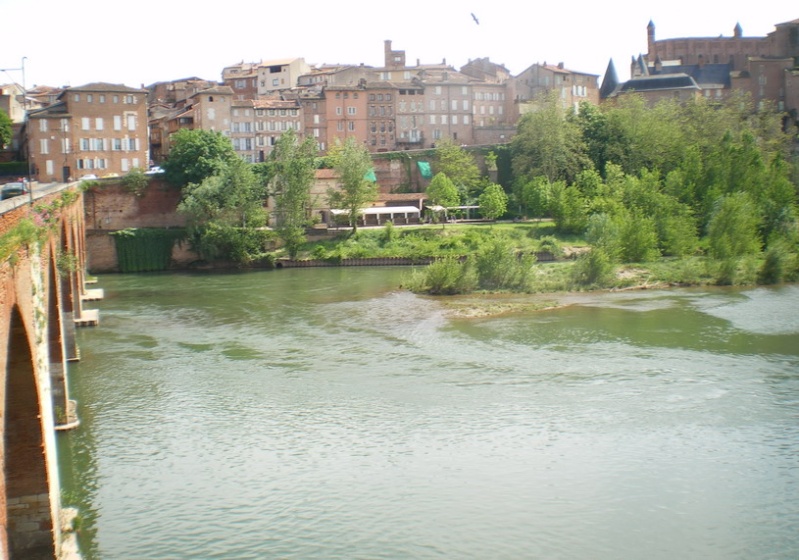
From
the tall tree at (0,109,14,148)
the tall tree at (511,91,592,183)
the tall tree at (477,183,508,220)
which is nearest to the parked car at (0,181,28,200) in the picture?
the tall tree at (0,109,14,148)

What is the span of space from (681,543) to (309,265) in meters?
35.0

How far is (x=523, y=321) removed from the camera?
29.5 meters

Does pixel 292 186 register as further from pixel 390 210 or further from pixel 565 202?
pixel 565 202

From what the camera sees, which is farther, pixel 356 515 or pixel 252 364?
pixel 252 364

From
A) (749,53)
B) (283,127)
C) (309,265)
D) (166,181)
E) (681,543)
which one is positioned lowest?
(681,543)

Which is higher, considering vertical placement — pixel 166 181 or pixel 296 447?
pixel 166 181

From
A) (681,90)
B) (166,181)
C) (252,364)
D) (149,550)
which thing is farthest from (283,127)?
(149,550)

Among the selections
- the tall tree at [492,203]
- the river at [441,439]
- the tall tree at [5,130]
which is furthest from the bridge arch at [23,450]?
the tall tree at [5,130]

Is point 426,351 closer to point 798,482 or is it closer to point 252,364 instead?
point 252,364

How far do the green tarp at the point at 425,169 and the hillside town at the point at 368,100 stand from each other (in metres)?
7.25

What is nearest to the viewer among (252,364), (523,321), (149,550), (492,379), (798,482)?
(149,550)

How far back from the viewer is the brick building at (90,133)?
1977 inches

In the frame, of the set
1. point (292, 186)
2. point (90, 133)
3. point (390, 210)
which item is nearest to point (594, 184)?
point (390, 210)

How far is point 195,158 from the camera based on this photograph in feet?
161
